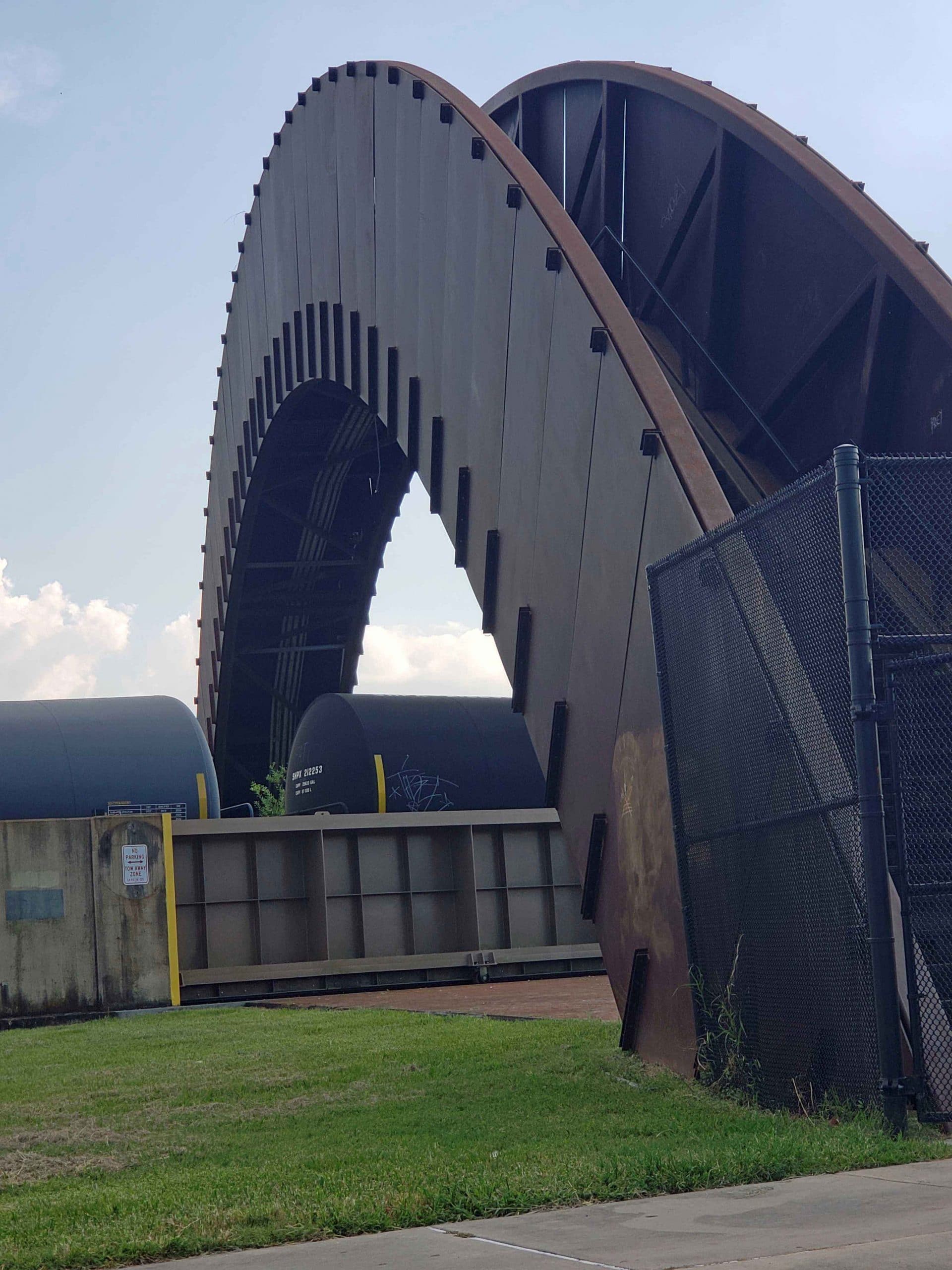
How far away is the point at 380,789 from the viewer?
77.6 feet

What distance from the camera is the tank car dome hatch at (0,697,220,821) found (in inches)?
835

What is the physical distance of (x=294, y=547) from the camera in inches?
1458

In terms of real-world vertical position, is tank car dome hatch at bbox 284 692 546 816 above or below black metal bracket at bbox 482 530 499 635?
below

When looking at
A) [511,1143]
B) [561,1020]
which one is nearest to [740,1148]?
[511,1143]

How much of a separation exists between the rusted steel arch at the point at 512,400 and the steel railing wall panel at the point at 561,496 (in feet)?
0.09

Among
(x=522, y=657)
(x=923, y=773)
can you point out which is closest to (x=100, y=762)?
(x=522, y=657)

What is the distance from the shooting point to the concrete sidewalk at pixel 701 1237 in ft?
12.2

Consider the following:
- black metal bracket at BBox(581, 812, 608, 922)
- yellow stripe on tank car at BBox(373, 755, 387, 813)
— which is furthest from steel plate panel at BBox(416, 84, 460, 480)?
yellow stripe on tank car at BBox(373, 755, 387, 813)

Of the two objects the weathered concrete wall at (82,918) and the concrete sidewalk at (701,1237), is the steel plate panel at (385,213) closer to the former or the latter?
the weathered concrete wall at (82,918)

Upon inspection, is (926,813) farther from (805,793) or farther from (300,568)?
(300,568)

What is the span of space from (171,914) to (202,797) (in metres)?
4.17

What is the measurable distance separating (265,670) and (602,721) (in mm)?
30730

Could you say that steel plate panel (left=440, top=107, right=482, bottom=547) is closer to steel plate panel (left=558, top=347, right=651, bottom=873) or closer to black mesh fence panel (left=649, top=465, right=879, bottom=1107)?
steel plate panel (left=558, top=347, right=651, bottom=873)

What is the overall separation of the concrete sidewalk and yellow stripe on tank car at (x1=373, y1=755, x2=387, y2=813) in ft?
61.9
